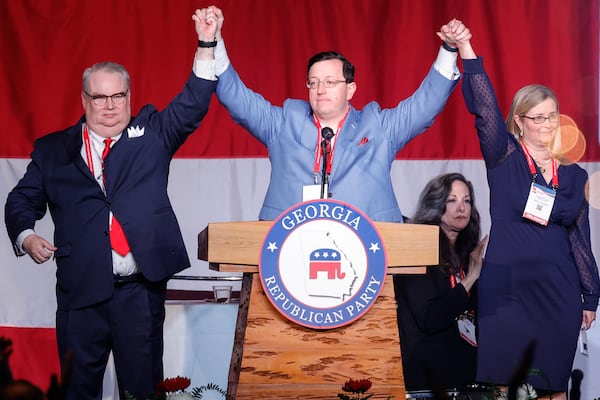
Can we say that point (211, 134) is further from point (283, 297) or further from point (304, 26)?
point (283, 297)

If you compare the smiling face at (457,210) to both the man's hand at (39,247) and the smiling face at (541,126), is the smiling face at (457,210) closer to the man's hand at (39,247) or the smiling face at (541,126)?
the smiling face at (541,126)

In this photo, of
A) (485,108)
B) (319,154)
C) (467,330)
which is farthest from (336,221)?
(467,330)

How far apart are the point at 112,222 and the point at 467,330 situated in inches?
65.4

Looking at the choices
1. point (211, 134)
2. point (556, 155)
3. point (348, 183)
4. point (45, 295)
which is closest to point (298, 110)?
point (348, 183)

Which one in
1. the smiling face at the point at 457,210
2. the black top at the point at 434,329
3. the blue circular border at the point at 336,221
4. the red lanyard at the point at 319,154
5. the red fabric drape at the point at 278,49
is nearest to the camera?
the blue circular border at the point at 336,221

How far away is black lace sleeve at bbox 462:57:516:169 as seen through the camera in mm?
2975

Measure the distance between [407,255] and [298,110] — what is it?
2.59 feet

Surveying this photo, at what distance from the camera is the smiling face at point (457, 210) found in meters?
3.84

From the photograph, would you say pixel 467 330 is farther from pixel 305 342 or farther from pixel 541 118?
pixel 305 342

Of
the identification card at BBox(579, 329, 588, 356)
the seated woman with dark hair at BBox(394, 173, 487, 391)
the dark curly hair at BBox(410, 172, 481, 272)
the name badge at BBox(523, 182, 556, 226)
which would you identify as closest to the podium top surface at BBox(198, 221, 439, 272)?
the name badge at BBox(523, 182, 556, 226)

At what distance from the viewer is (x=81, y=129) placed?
2.97 meters

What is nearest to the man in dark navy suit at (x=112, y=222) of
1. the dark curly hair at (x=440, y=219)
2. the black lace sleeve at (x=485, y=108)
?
the black lace sleeve at (x=485, y=108)

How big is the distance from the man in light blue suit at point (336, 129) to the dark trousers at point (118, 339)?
0.52 m

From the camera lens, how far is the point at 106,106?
289cm
